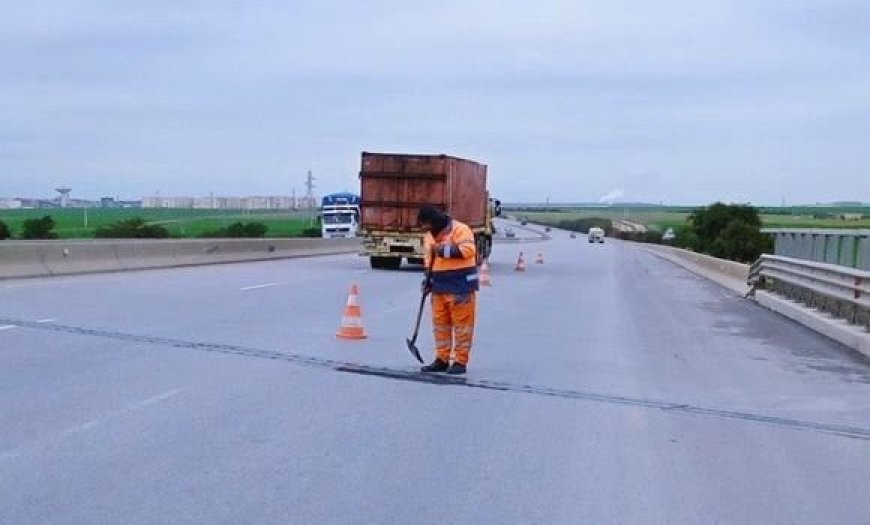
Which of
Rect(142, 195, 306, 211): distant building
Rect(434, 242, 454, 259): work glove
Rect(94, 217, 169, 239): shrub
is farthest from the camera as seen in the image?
Rect(142, 195, 306, 211): distant building

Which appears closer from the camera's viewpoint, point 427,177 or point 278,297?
point 278,297

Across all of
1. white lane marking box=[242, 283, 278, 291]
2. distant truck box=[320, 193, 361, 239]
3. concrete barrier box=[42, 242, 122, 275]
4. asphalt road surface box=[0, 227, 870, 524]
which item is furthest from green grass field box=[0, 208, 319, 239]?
asphalt road surface box=[0, 227, 870, 524]

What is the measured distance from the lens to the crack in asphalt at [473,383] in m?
9.49

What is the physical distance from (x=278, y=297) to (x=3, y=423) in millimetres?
12988

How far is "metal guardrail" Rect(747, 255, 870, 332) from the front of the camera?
16.0m

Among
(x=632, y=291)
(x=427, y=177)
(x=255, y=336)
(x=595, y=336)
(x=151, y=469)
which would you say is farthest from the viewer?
(x=427, y=177)

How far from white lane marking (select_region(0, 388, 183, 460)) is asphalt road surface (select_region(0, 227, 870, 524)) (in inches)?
1.0

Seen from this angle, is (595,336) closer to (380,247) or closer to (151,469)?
(151,469)

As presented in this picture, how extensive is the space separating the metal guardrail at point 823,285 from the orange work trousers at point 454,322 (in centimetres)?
694

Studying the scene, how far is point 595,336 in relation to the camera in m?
16.1

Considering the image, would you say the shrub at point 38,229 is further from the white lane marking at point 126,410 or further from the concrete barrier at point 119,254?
the white lane marking at point 126,410

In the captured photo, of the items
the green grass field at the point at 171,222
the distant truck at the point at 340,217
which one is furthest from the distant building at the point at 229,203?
the distant truck at the point at 340,217

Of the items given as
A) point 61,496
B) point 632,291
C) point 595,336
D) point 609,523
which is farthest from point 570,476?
point 632,291

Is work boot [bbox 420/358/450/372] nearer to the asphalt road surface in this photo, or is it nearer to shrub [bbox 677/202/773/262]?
the asphalt road surface
